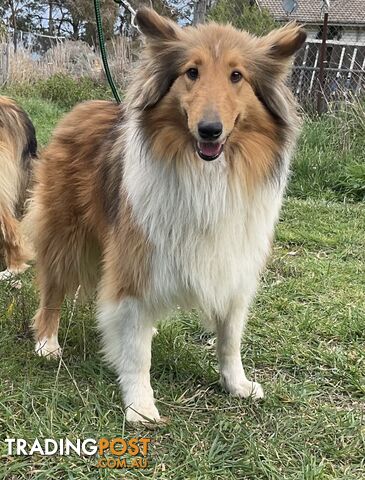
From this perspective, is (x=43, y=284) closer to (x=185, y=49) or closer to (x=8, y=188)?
(x=8, y=188)

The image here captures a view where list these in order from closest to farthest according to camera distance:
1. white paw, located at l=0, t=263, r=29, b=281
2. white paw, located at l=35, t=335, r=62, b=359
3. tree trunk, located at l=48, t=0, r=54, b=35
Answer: white paw, located at l=35, t=335, r=62, b=359, white paw, located at l=0, t=263, r=29, b=281, tree trunk, located at l=48, t=0, r=54, b=35

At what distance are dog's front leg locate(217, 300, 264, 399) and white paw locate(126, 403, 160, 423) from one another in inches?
17.7

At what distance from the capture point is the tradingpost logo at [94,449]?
2.22 m

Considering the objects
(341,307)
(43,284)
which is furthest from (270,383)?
(43,284)

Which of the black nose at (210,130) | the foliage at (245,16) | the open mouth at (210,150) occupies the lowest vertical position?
the open mouth at (210,150)

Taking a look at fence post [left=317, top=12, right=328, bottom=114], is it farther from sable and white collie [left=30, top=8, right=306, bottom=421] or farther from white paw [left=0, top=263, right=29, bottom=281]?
sable and white collie [left=30, top=8, right=306, bottom=421]

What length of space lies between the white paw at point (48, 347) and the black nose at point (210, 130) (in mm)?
1564

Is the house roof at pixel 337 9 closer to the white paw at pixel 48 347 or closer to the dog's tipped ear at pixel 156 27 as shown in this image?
the dog's tipped ear at pixel 156 27

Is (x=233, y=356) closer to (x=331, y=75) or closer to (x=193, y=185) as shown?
(x=193, y=185)

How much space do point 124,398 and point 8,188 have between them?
193 cm

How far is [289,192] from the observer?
266 inches

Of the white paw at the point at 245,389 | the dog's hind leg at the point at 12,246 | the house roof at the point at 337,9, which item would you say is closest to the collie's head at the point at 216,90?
the white paw at the point at 245,389

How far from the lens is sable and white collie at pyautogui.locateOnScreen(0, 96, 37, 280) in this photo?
12.5 ft

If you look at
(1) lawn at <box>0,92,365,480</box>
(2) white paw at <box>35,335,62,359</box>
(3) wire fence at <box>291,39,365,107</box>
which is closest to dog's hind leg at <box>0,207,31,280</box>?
(1) lawn at <box>0,92,365,480</box>
